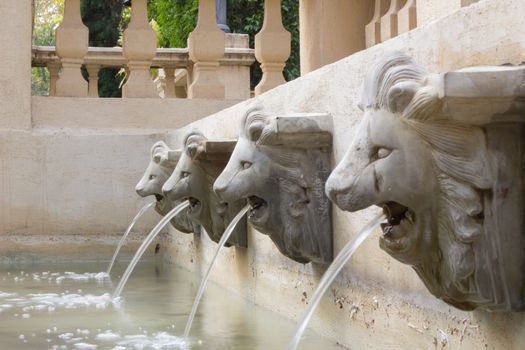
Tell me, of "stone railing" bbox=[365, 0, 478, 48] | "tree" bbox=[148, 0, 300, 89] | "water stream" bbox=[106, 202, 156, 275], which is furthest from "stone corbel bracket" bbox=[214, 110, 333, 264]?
"tree" bbox=[148, 0, 300, 89]

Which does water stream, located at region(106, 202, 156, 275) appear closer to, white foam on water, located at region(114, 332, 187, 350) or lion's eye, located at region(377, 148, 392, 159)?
white foam on water, located at region(114, 332, 187, 350)

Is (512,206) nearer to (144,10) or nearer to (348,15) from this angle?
(348,15)

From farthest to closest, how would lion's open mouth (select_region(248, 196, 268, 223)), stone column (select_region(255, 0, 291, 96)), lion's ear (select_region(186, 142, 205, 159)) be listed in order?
1. stone column (select_region(255, 0, 291, 96))
2. lion's ear (select_region(186, 142, 205, 159))
3. lion's open mouth (select_region(248, 196, 268, 223))

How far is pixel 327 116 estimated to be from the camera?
483 centimetres

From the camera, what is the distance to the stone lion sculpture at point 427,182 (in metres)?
3.02

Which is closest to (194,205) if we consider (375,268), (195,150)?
(195,150)

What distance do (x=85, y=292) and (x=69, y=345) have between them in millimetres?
2328

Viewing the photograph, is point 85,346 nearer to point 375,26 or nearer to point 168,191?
point 168,191

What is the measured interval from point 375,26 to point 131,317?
2.91m

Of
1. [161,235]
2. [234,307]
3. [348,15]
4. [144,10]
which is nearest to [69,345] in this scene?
[234,307]

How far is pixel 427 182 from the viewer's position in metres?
3.08

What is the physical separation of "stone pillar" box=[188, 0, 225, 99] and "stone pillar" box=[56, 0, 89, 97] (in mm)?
1000

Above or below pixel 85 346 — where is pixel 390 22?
above

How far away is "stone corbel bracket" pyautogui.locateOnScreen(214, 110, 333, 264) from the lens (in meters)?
4.84
